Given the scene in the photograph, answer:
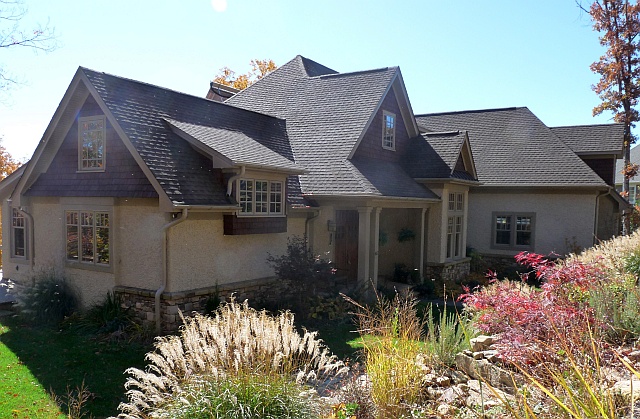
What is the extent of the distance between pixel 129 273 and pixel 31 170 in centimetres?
411

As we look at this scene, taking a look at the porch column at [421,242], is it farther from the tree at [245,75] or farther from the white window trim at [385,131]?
the tree at [245,75]

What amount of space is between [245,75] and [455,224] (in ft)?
77.2

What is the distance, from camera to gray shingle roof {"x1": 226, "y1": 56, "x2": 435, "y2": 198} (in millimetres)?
13328

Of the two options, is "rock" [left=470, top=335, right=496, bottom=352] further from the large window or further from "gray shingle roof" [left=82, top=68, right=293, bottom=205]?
the large window

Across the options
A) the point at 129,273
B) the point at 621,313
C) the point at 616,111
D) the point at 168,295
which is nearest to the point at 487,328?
the point at 621,313

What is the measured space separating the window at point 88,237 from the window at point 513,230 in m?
14.7

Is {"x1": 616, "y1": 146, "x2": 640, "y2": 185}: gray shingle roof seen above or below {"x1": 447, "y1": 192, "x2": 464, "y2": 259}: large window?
above

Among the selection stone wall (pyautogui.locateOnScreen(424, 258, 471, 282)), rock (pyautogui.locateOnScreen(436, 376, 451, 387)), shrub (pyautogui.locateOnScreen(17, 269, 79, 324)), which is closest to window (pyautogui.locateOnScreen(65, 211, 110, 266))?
shrub (pyautogui.locateOnScreen(17, 269, 79, 324))

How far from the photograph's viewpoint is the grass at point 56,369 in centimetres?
668

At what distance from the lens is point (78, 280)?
11336mm

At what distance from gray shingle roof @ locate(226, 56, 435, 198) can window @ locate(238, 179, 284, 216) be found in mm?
1343

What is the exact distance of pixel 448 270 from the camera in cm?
1642

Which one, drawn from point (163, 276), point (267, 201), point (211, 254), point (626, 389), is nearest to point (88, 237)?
point (163, 276)

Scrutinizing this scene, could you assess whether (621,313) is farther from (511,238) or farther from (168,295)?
(511,238)
